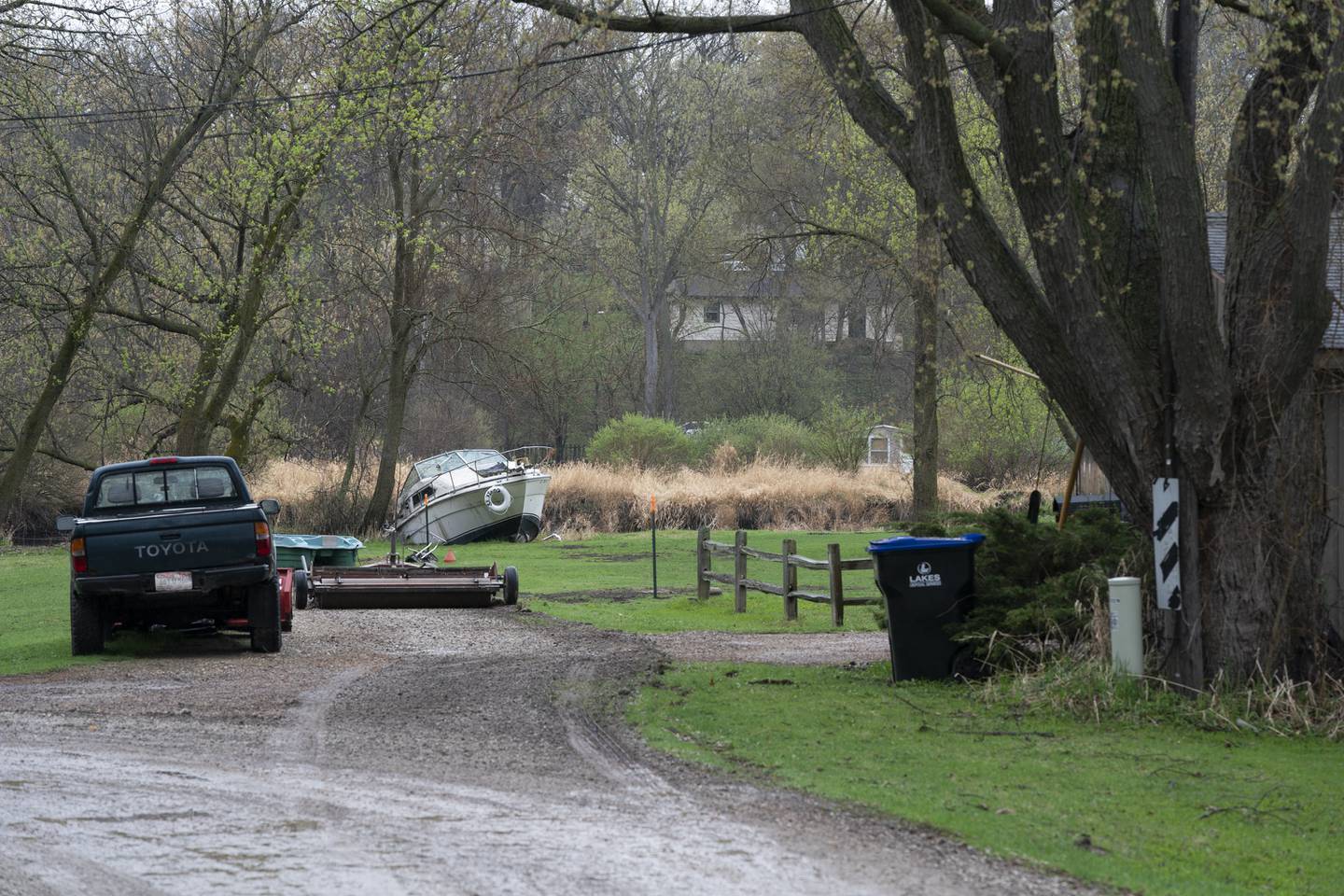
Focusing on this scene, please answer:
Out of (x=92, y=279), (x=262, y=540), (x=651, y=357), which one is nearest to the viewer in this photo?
(x=262, y=540)

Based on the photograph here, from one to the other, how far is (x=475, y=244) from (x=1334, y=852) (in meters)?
34.2

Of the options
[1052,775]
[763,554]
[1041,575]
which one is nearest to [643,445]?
[763,554]

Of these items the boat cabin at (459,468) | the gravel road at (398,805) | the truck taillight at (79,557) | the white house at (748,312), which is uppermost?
the white house at (748,312)

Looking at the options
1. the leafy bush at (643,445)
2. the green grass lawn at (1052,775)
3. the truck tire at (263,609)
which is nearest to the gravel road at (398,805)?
the green grass lawn at (1052,775)

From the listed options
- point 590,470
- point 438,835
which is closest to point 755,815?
point 438,835

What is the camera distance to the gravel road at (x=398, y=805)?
251 inches

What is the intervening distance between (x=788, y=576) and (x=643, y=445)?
27.6m

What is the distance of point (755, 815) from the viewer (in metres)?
7.55

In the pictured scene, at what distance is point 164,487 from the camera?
16391 millimetres

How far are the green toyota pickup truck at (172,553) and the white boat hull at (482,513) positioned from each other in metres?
21.3

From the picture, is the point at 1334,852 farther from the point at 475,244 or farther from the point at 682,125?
the point at 682,125

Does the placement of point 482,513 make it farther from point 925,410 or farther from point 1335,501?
point 1335,501

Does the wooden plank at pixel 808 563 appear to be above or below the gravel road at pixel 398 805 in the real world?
above

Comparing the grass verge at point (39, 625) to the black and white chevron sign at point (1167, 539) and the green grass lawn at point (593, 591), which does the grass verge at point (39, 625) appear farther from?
the black and white chevron sign at point (1167, 539)
